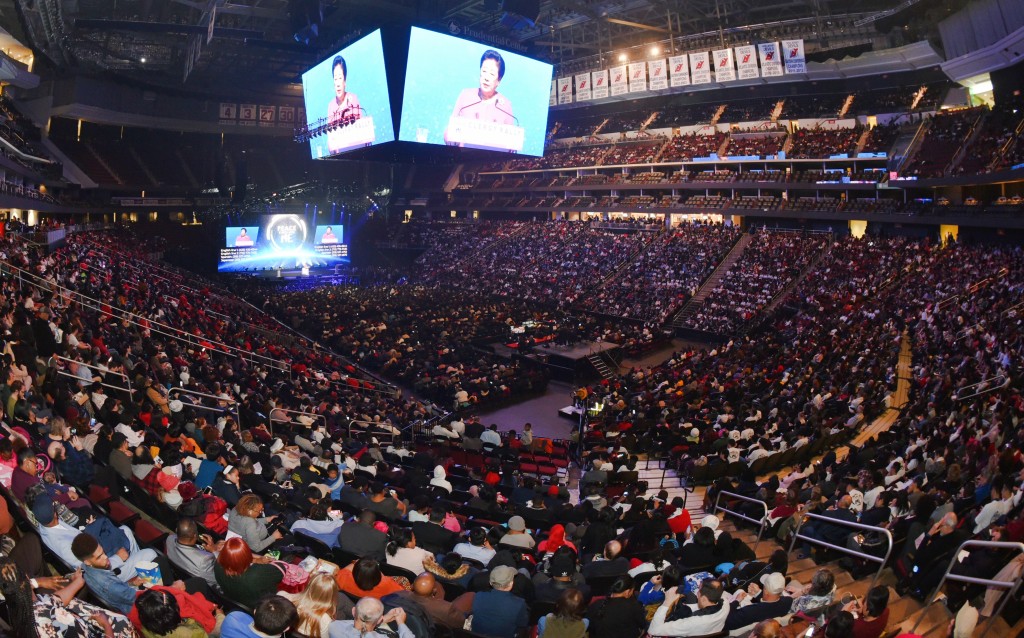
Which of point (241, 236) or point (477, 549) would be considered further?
point (241, 236)

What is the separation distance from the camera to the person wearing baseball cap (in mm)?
4949

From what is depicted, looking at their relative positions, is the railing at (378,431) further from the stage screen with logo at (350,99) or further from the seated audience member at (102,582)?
the stage screen with logo at (350,99)

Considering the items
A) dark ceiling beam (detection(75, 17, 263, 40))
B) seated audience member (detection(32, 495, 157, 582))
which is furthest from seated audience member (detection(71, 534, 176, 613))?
dark ceiling beam (detection(75, 17, 263, 40))

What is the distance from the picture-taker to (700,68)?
3625 cm

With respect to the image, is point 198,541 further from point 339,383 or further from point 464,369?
point 464,369

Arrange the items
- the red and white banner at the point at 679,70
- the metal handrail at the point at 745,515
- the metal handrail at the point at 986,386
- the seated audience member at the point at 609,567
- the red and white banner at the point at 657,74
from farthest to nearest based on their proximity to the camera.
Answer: the red and white banner at the point at 657,74 < the red and white banner at the point at 679,70 < the metal handrail at the point at 986,386 < the metal handrail at the point at 745,515 < the seated audience member at the point at 609,567

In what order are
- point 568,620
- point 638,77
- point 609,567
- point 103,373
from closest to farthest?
1. point 568,620
2. point 609,567
3. point 103,373
4. point 638,77

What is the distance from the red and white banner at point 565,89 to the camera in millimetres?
43688

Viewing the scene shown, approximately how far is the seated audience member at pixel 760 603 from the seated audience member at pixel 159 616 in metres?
3.65

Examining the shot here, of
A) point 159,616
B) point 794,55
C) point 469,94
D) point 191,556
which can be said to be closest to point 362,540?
point 191,556

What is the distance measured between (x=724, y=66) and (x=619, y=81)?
6705 millimetres

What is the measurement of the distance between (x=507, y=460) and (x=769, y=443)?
195 inches

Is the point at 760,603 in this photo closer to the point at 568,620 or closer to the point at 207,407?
the point at 568,620

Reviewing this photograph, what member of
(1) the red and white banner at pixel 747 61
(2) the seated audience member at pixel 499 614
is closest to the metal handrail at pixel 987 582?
(2) the seated audience member at pixel 499 614
